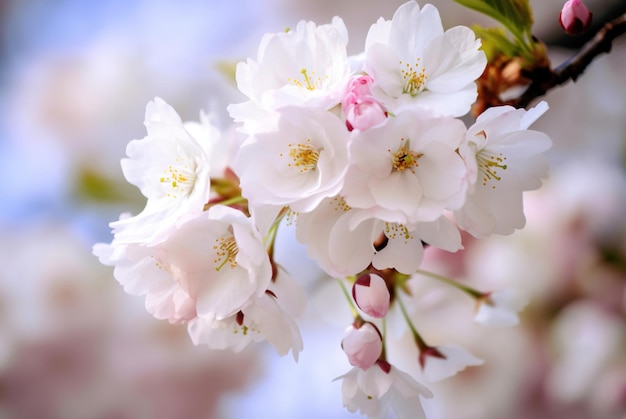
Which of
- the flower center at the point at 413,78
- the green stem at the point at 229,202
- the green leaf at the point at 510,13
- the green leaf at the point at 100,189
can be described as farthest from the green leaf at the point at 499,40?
the green leaf at the point at 100,189

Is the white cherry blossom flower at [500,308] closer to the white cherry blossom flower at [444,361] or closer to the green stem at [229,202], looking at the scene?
the white cherry blossom flower at [444,361]

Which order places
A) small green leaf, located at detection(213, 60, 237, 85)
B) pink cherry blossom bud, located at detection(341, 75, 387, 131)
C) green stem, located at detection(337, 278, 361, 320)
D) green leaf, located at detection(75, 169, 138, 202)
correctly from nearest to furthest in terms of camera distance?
pink cherry blossom bud, located at detection(341, 75, 387, 131), green stem, located at detection(337, 278, 361, 320), small green leaf, located at detection(213, 60, 237, 85), green leaf, located at detection(75, 169, 138, 202)

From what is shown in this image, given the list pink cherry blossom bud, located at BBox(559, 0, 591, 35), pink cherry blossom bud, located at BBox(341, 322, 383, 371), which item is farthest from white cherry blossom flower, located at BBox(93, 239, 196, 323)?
pink cherry blossom bud, located at BBox(559, 0, 591, 35)

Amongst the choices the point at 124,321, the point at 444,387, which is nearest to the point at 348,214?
the point at 444,387

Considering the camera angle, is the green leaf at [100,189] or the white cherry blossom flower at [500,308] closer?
the white cherry blossom flower at [500,308]

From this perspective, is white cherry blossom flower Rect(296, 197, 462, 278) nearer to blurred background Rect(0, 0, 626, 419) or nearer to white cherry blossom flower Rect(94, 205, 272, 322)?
white cherry blossom flower Rect(94, 205, 272, 322)
